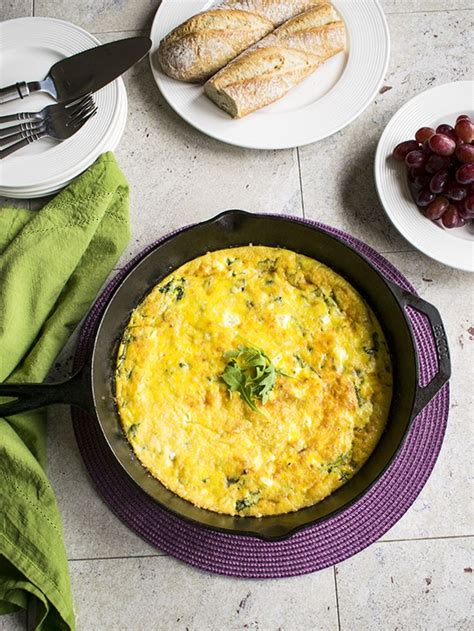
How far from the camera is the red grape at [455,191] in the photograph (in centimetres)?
216

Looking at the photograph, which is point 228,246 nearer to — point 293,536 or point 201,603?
point 293,536

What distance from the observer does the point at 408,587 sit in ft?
6.85

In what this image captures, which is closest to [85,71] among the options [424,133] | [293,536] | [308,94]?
[308,94]

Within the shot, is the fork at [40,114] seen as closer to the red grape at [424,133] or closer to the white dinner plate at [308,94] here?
the white dinner plate at [308,94]

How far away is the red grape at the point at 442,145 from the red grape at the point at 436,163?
0.02 metres

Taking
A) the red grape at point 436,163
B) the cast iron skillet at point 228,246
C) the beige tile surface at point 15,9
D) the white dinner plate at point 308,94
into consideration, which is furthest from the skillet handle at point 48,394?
the beige tile surface at point 15,9

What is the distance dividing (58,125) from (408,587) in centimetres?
169

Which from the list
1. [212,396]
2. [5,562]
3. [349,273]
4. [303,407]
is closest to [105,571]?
[5,562]

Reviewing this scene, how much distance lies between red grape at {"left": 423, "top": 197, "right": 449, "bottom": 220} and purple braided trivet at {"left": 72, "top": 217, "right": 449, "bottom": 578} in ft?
1.58

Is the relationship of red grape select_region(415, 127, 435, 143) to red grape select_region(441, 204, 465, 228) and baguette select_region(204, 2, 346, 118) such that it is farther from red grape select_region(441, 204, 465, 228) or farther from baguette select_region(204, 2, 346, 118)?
baguette select_region(204, 2, 346, 118)

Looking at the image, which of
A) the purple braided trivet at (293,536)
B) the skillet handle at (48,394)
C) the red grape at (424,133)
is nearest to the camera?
the skillet handle at (48,394)

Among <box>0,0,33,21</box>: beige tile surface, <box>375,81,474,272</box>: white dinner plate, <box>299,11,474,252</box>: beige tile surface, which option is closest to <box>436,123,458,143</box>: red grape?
<box>375,81,474,272</box>: white dinner plate

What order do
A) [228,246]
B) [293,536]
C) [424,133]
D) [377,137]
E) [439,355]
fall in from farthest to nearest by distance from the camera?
1. [377,137]
2. [424,133]
3. [228,246]
4. [293,536]
5. [439,355]

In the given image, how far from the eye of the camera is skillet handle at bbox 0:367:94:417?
1.81 metres
